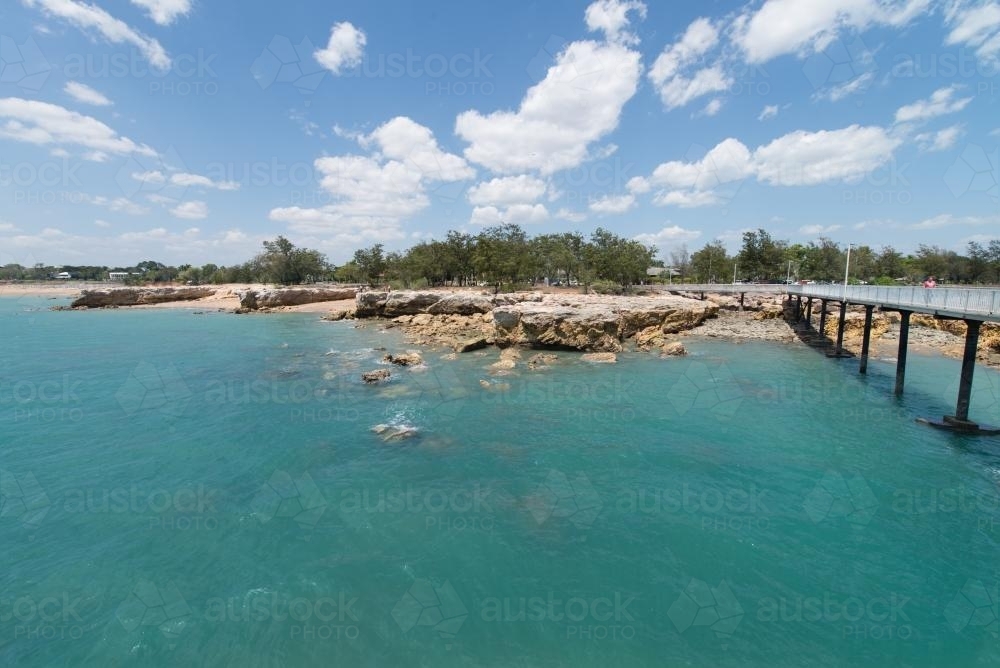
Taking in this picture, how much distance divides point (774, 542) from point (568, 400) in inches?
430

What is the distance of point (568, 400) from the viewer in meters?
20.5

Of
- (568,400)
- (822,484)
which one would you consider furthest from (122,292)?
(822,484)

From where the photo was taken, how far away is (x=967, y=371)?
657 inches

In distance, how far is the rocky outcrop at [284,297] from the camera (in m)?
67.6

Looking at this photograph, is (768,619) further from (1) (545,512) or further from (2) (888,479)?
(2) (888,479)

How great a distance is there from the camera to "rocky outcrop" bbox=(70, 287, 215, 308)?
75.6 meters
